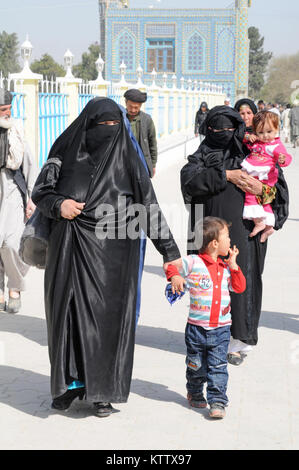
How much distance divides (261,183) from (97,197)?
1.22 metres

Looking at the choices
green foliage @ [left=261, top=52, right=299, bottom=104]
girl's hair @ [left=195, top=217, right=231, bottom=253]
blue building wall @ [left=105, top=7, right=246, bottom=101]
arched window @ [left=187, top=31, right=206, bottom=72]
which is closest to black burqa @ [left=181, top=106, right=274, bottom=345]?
girl's hair @ [left=195, top=217, right=231, bottom=253]

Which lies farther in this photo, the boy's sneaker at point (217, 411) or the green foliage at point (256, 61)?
the green foliage at point (256, 61)

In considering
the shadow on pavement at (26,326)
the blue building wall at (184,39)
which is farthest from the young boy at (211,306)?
the blue building wall at (184,39)

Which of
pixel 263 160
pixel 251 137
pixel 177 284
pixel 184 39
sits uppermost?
pixel 184 39

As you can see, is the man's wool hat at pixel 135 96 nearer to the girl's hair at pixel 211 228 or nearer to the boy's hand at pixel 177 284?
the girl's hair at pixel 211 228

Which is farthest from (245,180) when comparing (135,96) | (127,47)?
(127,47)

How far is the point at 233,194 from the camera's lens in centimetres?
463

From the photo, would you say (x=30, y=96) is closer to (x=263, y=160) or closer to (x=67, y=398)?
(x=263, y=160)

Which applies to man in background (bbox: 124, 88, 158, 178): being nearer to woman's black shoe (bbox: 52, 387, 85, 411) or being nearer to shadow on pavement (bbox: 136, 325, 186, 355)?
shadow on pavement (bbox: 136, 325, 186, 355)

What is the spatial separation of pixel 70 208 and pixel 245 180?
4.13ft

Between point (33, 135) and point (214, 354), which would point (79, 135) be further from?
point (33, 135)

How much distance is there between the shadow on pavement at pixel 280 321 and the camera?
18.0 ft

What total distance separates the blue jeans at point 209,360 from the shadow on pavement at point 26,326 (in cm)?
143

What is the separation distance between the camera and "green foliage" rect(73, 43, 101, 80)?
2761 inches
